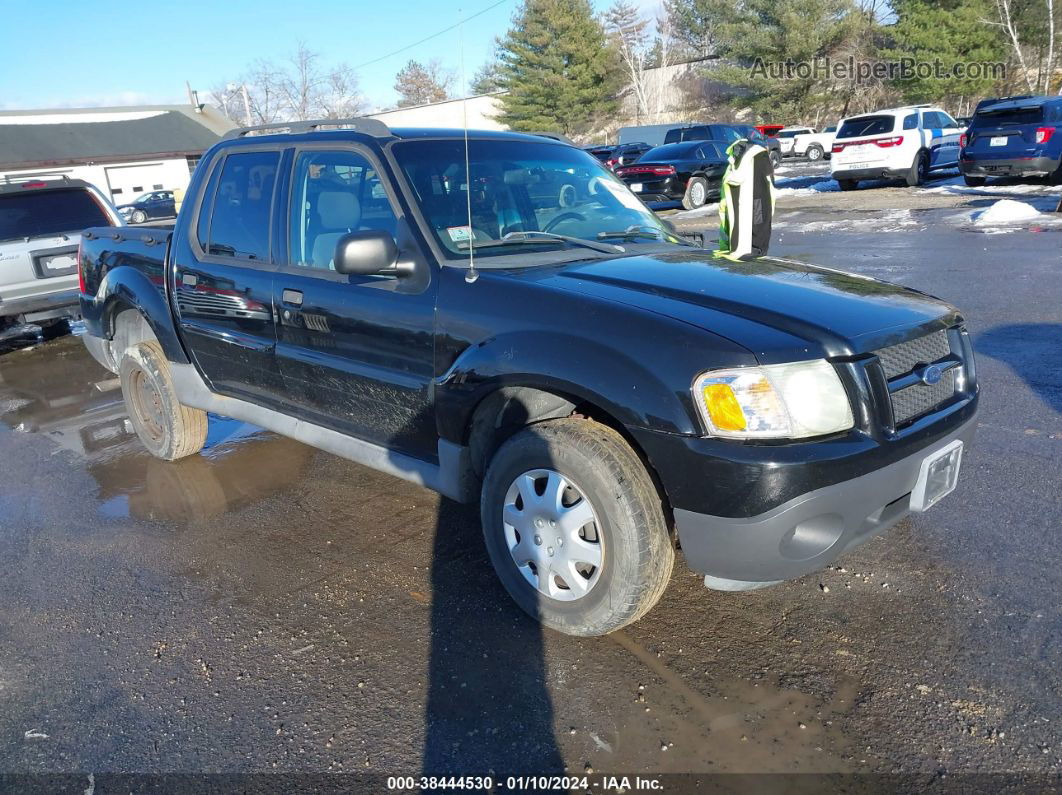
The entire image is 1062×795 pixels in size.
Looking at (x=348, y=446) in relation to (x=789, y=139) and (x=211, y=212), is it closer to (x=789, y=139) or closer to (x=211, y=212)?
(x=211, y=212)

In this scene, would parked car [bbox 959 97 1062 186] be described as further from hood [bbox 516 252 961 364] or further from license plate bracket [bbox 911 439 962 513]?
license plate bracket [bbox 911 439 962 513]

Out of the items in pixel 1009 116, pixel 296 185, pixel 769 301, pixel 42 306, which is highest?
pixel 1009 116

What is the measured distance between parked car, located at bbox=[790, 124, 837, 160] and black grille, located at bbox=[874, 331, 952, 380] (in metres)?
32.7

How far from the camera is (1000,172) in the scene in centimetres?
1719

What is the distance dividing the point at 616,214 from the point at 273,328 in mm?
1820

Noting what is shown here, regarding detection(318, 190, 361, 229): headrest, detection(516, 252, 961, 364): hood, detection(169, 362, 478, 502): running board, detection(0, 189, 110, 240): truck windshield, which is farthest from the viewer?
detection(0, 189, 110, 240): truck windshield

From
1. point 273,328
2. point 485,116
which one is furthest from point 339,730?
point 485,116

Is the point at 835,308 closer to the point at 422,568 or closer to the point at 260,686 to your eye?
the point at 422,568

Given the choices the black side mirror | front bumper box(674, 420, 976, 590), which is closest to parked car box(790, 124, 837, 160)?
the black side mirror

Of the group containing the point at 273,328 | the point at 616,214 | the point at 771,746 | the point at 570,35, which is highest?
the point at 570,35

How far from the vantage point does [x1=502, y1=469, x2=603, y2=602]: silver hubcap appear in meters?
2.87

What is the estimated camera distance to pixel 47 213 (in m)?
9.07

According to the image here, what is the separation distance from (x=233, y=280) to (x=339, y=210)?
828 millimetres

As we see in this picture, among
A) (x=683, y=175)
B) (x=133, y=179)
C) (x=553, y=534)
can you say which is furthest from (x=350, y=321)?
(x=133, y=179)
